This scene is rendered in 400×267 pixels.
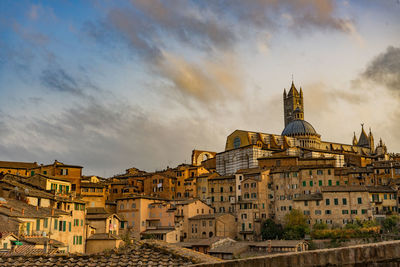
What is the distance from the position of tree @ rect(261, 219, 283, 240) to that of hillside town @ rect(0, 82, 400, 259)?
659 millimetres

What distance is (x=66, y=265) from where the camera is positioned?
1238cm

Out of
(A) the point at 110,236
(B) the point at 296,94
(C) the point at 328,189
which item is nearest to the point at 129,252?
(A) the point at 110,236

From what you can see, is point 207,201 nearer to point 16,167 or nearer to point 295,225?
point 295,225

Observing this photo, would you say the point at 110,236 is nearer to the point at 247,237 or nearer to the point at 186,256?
the point at 247,237

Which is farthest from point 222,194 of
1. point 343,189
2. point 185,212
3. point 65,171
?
point 65,171

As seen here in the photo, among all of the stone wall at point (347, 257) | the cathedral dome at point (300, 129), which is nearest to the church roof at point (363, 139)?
the cathedral dome at point (300, 129)

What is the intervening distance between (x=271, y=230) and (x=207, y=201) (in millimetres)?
15359

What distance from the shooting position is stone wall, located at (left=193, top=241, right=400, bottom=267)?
20.1 ft

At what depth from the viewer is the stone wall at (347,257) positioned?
612cm

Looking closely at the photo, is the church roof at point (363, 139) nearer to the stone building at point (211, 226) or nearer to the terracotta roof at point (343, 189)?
the terracotta roof at point (343, 189)

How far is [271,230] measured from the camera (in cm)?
6669

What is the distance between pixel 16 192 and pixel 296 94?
121617mm

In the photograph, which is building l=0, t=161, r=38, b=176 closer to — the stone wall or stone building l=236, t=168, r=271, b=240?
stone building l=236, t=168, r=271, b=240

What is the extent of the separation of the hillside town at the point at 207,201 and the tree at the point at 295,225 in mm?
841
